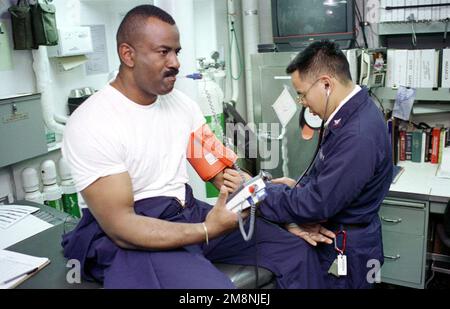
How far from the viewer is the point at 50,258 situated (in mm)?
1621

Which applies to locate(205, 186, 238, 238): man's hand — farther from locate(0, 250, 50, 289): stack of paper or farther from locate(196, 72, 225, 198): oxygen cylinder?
locate(196, 72, 225, 198): oxygen cylinder

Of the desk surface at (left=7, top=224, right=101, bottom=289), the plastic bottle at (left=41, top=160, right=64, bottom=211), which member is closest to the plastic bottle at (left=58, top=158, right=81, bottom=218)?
the plastic bottle at (left=41, top=160, right=64, bottom=211)

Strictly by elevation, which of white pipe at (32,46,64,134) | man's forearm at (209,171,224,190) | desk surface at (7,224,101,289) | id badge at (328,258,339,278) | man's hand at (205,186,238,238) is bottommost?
id badge at (328,258,339,278)

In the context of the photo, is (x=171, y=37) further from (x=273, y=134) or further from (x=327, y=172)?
(x=273, y=134)

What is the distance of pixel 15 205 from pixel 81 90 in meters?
0.81

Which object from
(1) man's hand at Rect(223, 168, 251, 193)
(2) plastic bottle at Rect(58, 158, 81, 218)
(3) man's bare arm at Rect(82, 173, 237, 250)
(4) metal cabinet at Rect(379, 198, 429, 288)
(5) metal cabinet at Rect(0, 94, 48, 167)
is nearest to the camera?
(3) man's bare arm at Rect(82, 173, 237, 250)

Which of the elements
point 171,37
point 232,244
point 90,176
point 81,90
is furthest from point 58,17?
point 232,244

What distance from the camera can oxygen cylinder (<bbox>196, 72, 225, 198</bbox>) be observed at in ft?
9.04

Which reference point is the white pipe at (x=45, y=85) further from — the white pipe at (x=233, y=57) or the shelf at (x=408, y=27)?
the shelf at (x=408, y=27)

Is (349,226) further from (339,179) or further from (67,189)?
(67,189)

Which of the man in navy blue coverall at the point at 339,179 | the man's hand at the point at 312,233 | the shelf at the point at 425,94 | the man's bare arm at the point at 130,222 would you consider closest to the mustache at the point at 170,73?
the man's bare arm at the point at 130,222

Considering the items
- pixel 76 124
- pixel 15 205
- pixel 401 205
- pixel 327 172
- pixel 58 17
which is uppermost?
pixel 58 17

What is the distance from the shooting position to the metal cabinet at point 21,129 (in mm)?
2129
